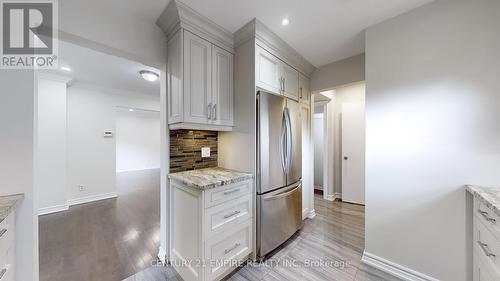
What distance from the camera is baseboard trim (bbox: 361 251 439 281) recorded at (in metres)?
1.56

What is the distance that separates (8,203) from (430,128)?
3.11m

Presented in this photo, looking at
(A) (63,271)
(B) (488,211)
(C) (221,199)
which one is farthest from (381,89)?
(A) (63,271)

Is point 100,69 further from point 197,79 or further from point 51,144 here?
point 197,79

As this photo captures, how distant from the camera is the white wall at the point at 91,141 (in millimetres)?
3547

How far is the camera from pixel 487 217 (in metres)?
1.10

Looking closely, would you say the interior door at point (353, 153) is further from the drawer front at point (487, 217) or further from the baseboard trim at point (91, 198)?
the baseboard trim at point (91, 198)

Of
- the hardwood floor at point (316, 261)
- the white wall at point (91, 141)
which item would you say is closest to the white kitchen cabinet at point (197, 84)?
the hardwood floor at point (316, 261)

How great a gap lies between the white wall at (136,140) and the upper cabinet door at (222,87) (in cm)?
624

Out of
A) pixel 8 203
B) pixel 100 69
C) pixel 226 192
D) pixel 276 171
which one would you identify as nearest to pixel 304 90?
pixel 276 171

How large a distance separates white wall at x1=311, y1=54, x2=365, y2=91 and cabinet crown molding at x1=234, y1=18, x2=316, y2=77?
48cm

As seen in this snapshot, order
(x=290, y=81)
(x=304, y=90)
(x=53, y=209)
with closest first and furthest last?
(x=290, y=81) → (x=304, y=90) → (x=53, y=209)

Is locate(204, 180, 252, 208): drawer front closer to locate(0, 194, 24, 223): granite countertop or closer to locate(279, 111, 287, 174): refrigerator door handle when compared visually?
locate(279, 111, 287, 174): refrigerator door handle

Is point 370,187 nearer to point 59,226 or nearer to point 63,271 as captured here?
point 63,271

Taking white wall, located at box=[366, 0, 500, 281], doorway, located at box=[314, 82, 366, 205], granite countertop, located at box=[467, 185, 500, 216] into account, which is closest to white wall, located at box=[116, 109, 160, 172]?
doorway, located at box=[314, 82, 366, 205]
